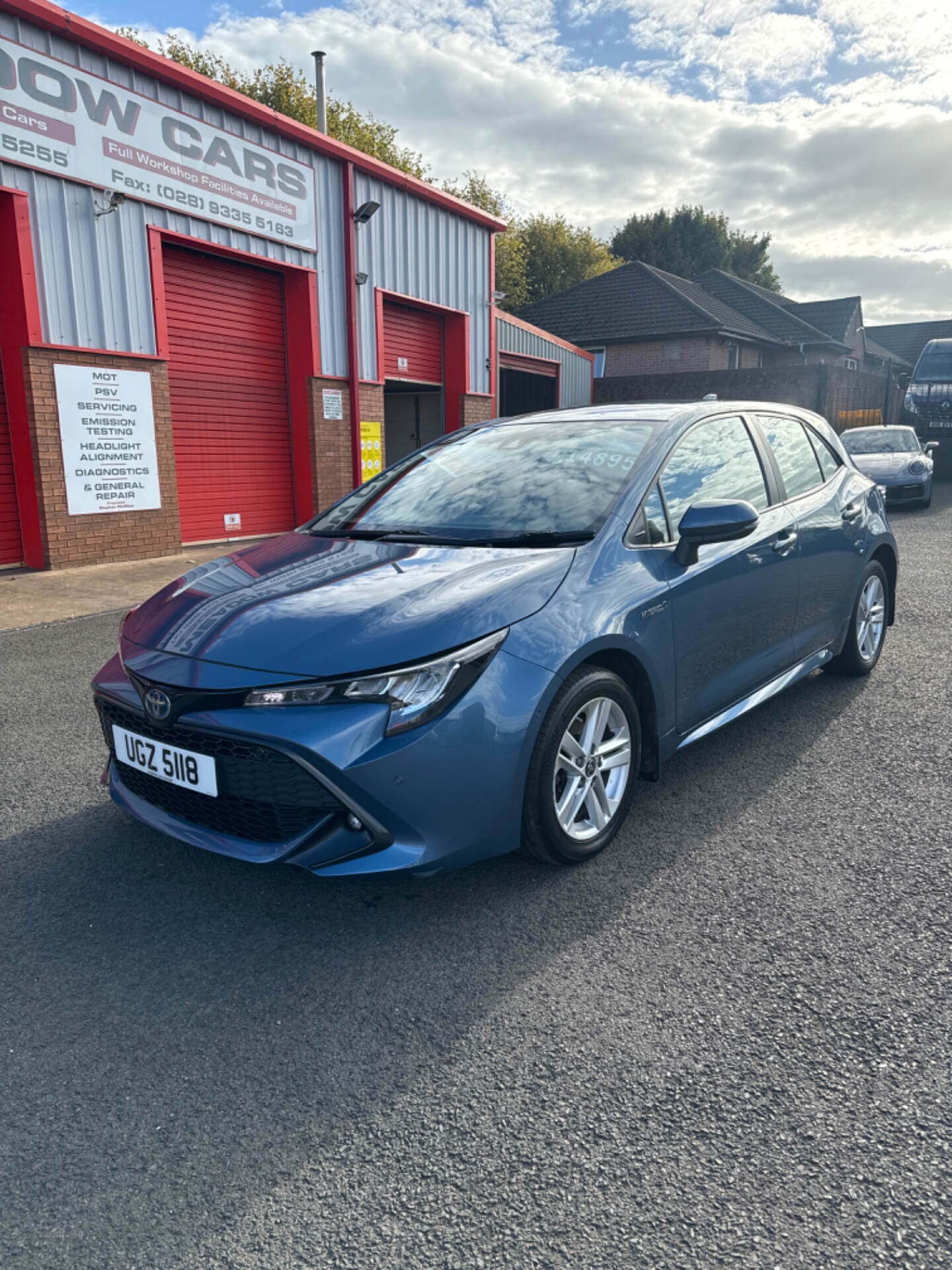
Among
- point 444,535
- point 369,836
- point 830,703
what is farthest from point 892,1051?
point 830,703

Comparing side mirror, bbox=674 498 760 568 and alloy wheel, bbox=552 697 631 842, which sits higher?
side mirror, bbox=674 498 760 568

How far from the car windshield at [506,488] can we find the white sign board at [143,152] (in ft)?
25.6

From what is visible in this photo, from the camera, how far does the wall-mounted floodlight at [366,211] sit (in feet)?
43.8

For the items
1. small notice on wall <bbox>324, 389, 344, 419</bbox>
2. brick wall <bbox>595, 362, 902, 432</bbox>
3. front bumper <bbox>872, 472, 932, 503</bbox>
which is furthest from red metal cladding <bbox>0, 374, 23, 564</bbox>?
brick wall <bbox>595, 362, 902, 432</bbox>

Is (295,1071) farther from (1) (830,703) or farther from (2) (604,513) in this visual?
(1) (830,703)

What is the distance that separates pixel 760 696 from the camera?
3.94m

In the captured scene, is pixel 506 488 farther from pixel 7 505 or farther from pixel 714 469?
pixel 7 505

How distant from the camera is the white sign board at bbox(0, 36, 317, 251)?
9125mm

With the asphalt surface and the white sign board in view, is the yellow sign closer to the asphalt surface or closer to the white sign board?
the white sign board

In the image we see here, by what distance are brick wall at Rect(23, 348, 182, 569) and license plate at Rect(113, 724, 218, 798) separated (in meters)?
8.06

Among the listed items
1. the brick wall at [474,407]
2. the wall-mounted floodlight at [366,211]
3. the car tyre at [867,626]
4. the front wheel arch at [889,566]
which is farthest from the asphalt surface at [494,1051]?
the brick wall at [474,407]

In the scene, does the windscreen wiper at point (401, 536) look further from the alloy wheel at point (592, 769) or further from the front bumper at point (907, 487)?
the front bumper at point (907, 487)

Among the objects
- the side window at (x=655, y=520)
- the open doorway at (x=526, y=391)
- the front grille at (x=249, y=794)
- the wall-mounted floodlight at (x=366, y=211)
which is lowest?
the front grille at (x=249, y=794)

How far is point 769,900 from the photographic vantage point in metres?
2.81
